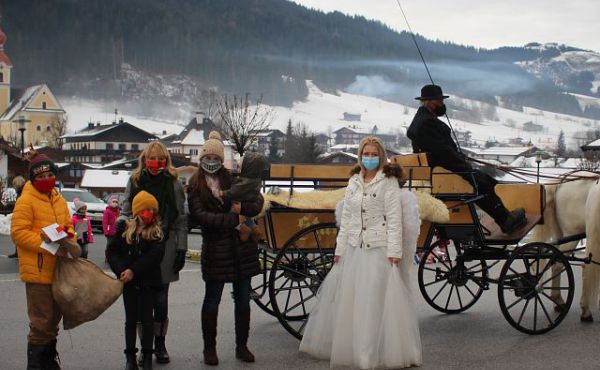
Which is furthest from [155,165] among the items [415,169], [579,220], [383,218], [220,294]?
[579,220]

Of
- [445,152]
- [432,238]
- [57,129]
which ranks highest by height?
[445,152]

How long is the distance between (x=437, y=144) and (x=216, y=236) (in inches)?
110

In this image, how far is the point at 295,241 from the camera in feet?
27.4

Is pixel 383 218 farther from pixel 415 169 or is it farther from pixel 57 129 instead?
pixel 57 129

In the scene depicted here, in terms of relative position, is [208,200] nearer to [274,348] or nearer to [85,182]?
[274,348]

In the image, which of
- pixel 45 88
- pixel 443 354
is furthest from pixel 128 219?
pixel 45 88

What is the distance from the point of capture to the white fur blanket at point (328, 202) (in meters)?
8.37

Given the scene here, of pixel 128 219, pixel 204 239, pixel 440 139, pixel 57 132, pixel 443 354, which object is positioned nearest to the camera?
pixel 128 219

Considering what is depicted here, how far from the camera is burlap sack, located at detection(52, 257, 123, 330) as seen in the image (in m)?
6.41

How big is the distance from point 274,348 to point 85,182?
69211 mm

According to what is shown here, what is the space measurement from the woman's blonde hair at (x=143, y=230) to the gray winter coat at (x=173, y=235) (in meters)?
0.26

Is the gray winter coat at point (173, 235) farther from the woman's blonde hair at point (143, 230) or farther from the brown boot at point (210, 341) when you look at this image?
the brown boot at point (210, 341)

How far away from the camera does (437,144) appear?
28.7 feet

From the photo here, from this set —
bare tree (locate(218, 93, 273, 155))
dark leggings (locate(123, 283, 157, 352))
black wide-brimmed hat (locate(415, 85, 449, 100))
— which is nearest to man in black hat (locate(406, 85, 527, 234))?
black wide-brimmed hat (locate(415, 85, 449, 100))
